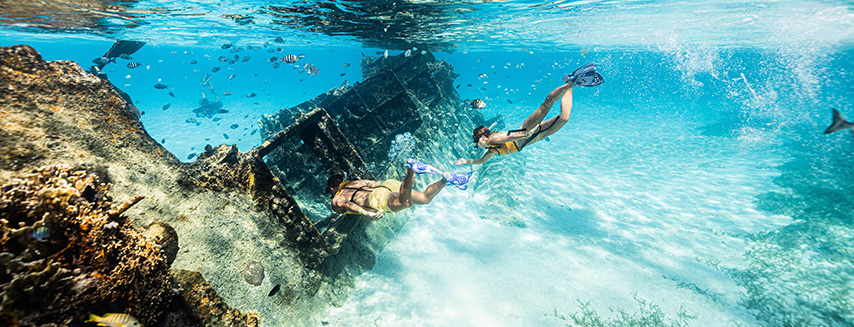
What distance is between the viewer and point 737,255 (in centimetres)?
822

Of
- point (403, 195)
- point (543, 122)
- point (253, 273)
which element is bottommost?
point (253, 273)

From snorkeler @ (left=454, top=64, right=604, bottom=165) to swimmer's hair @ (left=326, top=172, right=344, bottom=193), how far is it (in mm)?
3172

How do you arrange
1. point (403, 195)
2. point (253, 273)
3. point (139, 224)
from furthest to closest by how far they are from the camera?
point (403, 195), point (253, 273), point (139, 224)

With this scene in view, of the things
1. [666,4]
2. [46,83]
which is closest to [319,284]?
[46,83]

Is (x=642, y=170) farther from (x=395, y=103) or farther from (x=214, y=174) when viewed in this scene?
(x=214, y=174)

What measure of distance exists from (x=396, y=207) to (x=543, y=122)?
142 inches

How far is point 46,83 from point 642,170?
66.6 feet

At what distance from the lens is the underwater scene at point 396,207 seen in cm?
233

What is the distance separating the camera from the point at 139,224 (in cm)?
313

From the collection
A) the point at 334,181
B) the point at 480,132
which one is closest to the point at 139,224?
the point at 334,181

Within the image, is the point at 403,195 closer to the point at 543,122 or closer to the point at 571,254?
the point at 543,122

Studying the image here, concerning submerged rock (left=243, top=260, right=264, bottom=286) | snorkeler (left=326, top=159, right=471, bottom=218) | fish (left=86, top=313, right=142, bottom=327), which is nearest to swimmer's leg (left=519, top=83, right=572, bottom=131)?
snorkeler (left=326, top=159, right=471, bottom=218)

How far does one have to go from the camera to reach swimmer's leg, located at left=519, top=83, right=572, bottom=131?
5.33 meters

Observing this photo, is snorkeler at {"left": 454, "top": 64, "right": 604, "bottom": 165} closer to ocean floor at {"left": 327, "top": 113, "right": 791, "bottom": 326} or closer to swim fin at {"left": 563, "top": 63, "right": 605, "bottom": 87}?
swim fin at {"left": 563, "top": 63, "right": 605, "bottom": 87}
